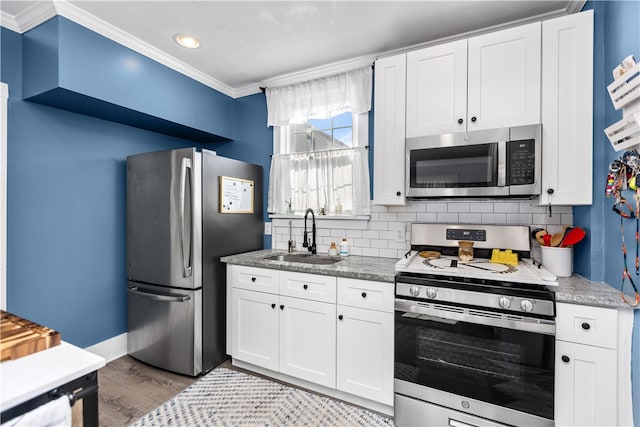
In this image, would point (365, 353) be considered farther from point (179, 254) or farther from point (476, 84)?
point (476, 84)

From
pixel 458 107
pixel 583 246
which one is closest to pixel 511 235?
pixel 583 246

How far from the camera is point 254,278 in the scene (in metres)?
2.39

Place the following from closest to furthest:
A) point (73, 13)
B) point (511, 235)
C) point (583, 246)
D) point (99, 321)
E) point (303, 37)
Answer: point (583, 246) < point (73, 13) < point (511, 235) < point (303, 37) < point (99, 321)

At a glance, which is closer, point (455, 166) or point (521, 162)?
point (521, 162)

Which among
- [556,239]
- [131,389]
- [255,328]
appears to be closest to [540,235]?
[556,239]

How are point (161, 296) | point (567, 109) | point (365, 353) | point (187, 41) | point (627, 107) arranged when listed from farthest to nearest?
point (161, 296) < point (187, 41) < point (365, 353) < point (567, 109) < point (627, 107)

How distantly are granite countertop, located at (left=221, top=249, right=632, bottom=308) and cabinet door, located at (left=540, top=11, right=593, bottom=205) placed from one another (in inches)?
18.8

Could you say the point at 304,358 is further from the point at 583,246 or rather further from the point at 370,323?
the point at 583,246

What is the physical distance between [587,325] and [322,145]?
2261 millimetres

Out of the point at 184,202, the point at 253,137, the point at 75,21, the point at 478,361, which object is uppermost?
the point at 75,21

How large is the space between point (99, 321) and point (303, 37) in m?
2.89

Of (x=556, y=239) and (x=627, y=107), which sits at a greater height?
(x=627, y=107)

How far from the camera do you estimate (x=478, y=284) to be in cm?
167

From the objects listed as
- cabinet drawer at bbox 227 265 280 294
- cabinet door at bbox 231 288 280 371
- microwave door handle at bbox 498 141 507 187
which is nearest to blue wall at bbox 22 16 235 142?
cabinet drawer at bbox 227 265 280 294
